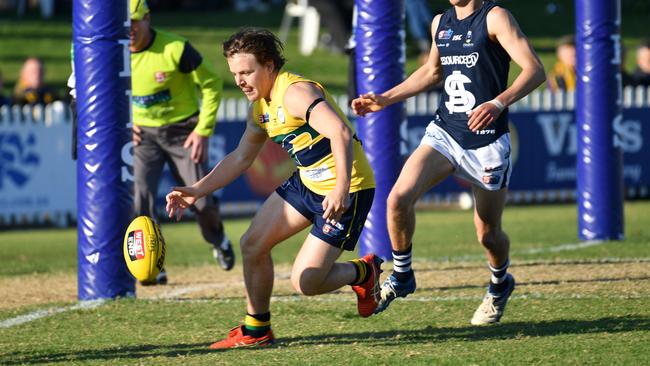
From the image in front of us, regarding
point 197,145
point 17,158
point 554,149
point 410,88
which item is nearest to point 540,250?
point 197,145

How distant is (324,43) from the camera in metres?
34.0

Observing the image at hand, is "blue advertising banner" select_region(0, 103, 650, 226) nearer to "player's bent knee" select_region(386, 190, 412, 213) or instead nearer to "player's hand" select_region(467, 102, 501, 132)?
"player's bent knee" select_region(386, 190, 412, 213)

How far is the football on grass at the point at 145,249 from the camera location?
745cm

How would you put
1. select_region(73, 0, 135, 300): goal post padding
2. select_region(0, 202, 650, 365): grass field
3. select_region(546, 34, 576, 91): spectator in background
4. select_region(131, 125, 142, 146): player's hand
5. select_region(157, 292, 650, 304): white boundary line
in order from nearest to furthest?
select_region(0, 202, 650, 365): grass field → select_region(157, 292, 650, 304): white boundary line → select_region(73, 0, 135, 300): goal post padding → select_region(131, 125, 142, 146): player's hand → select_region(546, 34, 576, 91): spectator in background

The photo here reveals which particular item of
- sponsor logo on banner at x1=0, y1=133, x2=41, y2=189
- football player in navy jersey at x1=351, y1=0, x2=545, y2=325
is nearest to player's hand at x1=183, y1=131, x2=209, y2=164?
football player in navy jersey at x1=351, y1=0, x2=545, y2=325

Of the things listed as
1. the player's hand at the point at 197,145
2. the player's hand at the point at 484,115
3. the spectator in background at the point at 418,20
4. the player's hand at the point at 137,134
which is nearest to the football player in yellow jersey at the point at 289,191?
the player's hand at the point at 484,115

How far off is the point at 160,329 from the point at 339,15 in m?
23.4

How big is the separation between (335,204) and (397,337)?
4.18ft

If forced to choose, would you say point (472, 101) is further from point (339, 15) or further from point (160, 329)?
point (339, 15)

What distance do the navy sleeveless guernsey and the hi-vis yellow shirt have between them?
3.06ft

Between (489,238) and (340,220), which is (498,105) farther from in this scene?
(340,220)

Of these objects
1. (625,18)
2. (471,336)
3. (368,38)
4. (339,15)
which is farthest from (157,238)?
(625,18)

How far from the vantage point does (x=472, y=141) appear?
25.5 ft

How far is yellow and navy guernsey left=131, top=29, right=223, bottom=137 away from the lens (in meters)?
10.5
